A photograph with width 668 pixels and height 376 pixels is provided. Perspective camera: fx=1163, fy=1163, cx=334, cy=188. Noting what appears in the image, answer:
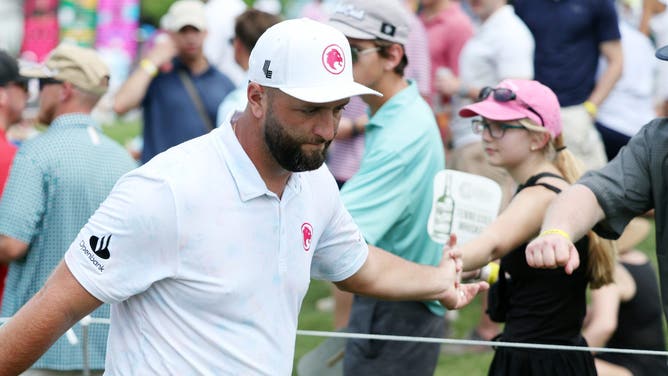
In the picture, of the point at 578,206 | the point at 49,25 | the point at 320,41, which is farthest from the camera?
the point at 49,25

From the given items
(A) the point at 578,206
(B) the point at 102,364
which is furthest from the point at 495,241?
(B) the point at 102,364

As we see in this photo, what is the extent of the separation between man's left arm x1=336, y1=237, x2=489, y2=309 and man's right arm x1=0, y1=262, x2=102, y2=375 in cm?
95

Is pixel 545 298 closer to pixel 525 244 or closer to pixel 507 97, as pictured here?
pixel 525 244

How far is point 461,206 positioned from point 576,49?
368 cm

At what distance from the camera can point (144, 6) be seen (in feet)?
68.9

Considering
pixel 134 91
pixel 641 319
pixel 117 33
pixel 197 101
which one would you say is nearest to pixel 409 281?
pixel 641 319

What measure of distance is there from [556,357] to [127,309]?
6.23 ft

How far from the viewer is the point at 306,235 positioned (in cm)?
Result: 329

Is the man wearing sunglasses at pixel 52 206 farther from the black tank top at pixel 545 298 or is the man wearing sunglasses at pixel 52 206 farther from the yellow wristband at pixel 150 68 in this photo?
the yellow wristband at pixel 150 68

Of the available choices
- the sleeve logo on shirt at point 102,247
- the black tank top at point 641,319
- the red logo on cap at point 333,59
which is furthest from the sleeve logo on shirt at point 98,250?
the black tank top at point 641,319

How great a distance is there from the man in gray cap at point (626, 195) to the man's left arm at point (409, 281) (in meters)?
0.35

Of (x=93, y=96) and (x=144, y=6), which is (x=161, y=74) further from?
(x=144, y=6)

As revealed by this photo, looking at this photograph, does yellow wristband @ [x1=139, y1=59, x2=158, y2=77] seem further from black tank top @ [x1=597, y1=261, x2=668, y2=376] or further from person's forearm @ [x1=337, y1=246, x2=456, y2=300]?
person's forearm @ [x1=337, y1=246, x2=456, y2=300]

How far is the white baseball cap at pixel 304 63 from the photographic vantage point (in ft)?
10.0
